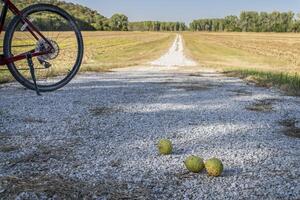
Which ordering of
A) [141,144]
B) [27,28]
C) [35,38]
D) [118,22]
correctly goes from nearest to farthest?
1. [27,28]
2. [35,38]
3. [141,144]
4. [118,22]

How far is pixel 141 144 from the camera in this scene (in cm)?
775

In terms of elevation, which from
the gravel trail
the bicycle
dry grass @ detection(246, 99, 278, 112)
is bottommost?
dry grass @ detection(246, 99, 278, 112)

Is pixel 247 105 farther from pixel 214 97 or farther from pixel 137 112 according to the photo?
pixel 137 112

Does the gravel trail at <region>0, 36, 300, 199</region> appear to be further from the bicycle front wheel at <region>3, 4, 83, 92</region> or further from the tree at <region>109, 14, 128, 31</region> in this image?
the tree at <region>109, 14, 128, 31</region>

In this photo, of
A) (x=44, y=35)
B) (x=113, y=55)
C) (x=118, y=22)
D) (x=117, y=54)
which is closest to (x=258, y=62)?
(x=113, y=55)

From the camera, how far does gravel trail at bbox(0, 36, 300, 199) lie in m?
5.71

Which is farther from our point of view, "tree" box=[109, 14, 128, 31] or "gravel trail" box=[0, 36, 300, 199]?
"tree" box=[109, 14, 128, 31]

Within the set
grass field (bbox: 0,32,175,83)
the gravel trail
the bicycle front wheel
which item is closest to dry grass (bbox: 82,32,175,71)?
grass field (bbox: 0,32,175,83)

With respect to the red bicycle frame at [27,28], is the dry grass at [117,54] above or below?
below

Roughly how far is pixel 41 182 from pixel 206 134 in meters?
3.53

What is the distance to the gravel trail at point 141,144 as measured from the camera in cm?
571

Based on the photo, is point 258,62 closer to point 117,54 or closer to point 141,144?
point 117,54

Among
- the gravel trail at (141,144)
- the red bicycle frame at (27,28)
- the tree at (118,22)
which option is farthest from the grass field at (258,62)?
the tree at (118,22)

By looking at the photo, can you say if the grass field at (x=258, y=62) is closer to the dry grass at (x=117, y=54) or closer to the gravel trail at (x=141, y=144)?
the dry grass at (x=117, y=54)
